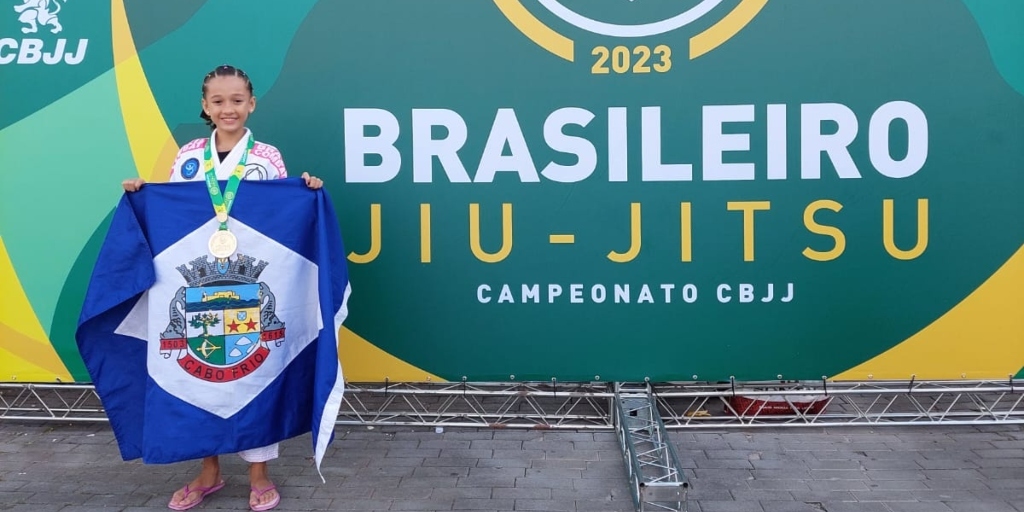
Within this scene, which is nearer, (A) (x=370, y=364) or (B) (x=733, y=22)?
(B) (x=733, y=22)

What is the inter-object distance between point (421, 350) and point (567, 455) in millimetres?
876

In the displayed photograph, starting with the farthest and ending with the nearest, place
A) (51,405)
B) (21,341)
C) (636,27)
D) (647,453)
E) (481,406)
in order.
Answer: (51,405)
(481,406)
(21,341)
(636,27)
(647,453)

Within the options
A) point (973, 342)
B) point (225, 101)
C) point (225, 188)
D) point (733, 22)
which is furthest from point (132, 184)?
point (973, 342)

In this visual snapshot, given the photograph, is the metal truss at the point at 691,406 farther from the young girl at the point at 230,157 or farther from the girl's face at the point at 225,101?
the girl's face at the point at 225,101

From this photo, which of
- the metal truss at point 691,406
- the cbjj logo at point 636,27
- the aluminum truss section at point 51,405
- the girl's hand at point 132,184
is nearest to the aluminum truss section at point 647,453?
the metal truss at point 691,406

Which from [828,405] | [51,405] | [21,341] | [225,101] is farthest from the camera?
[51,405]

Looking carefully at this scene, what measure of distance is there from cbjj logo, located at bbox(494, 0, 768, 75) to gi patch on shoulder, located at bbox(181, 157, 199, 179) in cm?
160

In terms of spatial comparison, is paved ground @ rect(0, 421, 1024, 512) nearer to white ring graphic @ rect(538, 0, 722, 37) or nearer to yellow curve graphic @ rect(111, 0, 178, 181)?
yellow curve graphic @ rect(111, 0, 178, 181)

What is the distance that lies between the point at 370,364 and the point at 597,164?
58.7 inches

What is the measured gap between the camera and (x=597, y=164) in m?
3.62

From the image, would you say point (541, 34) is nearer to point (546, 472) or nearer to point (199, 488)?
point (546, 472)

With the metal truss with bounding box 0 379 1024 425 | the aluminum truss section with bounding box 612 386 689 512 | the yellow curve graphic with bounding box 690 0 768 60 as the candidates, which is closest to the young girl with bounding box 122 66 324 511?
the metal truss with bounding box 0 379 1024 425

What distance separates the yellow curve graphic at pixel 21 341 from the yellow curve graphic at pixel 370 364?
1.44 meters

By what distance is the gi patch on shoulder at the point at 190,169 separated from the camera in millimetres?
3121
